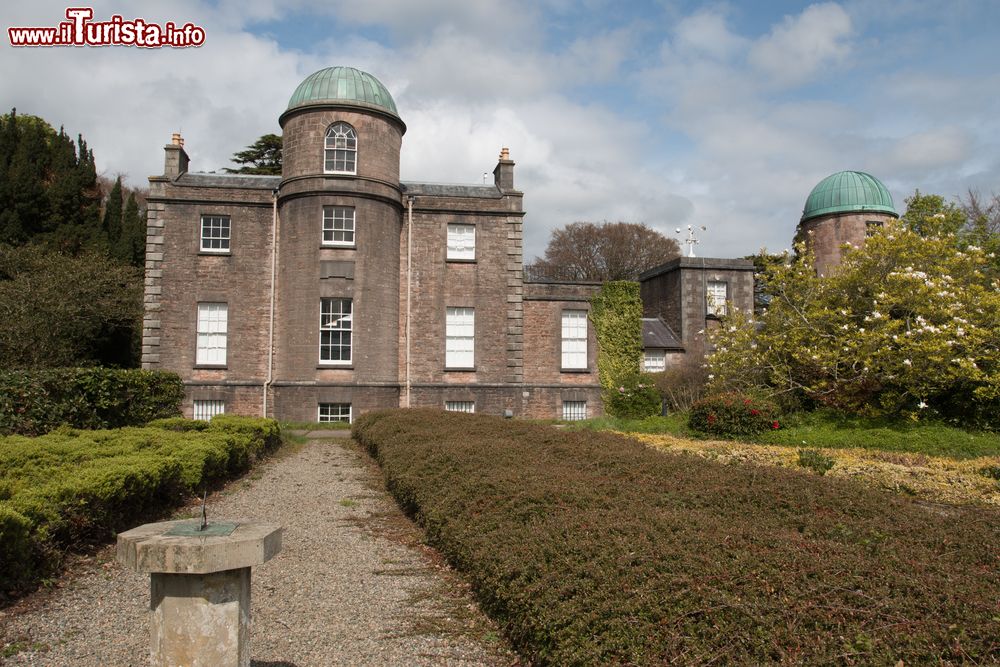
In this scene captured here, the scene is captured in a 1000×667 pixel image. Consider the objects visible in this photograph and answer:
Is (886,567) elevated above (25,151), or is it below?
below

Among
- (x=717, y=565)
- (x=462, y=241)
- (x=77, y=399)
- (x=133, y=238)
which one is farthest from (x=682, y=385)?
(x=133, y=238)

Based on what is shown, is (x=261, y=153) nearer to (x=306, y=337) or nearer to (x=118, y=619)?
(x=306, y=337)

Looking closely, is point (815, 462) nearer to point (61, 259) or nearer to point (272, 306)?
point (272, 306)

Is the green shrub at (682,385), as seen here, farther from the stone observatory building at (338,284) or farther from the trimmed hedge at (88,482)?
the trimmed hedge at (88,482)

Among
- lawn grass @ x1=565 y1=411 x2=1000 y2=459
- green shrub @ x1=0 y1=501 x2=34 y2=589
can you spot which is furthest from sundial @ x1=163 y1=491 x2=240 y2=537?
lawn grass @ x1=565 y1=411 x2=1000 y2=459

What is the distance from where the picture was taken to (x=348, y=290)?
21484 mm

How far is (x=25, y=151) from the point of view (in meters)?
28.9

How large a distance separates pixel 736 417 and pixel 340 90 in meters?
14.7

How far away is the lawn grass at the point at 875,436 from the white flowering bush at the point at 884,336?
0.42 m

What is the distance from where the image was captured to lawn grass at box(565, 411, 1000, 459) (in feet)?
41.4

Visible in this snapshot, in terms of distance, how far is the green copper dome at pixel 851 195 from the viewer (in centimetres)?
3069

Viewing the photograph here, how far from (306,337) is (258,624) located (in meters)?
16.6

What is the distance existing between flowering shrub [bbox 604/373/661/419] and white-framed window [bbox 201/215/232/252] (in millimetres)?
12751

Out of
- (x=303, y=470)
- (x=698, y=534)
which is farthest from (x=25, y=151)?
(x=698, y=534)
